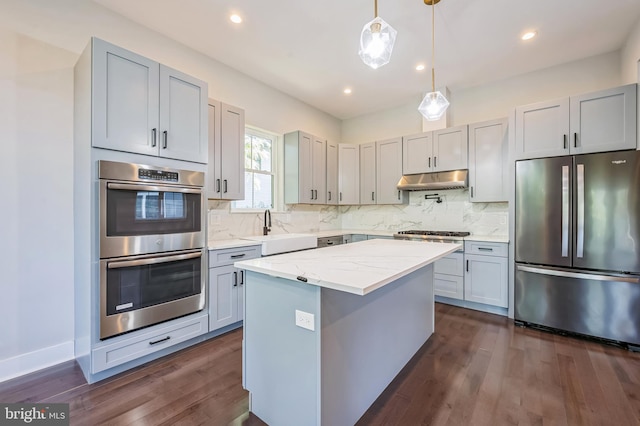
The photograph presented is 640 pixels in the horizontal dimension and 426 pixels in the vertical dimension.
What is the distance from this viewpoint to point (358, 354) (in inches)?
64.8

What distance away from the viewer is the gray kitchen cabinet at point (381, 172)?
14.8ft

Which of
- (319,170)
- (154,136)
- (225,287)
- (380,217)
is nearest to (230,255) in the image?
(225,287)

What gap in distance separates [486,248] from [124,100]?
4.05 metres

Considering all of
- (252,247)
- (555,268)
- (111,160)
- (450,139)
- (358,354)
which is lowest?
(358,354)

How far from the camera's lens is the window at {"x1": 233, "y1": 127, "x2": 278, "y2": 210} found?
3.90m

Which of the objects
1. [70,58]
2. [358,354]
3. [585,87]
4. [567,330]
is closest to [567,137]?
[585,87]

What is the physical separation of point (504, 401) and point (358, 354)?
1.10m

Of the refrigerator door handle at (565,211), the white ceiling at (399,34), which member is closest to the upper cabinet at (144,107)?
the white ceiling at (399,34)

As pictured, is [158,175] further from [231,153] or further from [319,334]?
[319,334]

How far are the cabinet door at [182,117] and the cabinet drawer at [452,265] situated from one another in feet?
10.5

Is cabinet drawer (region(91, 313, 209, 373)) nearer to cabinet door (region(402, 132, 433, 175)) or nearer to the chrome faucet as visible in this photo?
the chrome faucet

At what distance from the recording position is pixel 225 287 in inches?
111

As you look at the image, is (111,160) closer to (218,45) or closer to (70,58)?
(70,58)

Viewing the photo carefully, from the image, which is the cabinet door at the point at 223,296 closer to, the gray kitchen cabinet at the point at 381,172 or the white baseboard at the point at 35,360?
the white baseboard at the point at 35,360
